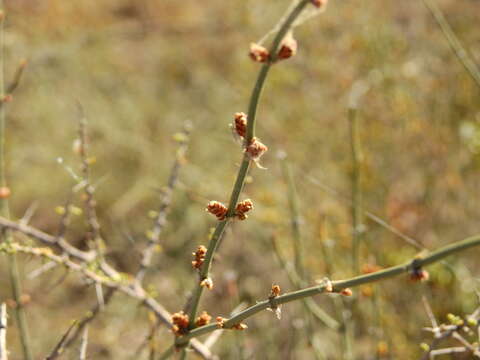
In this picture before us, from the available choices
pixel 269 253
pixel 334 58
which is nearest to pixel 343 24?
pixel 334 58

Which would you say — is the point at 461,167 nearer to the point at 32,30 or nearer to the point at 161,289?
the point at 161,289

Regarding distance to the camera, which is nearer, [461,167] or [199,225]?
[461,167]

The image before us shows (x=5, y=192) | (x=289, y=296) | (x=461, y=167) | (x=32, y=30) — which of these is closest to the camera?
(x=289, y=296)

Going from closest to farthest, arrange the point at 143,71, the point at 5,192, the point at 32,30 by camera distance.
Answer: the point at 5,192 → the point at 32,30 → the point at 143,71

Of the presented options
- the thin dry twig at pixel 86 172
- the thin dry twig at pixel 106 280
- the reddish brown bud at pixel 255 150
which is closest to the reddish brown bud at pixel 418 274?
the reddish brown bud at pixel 255 150

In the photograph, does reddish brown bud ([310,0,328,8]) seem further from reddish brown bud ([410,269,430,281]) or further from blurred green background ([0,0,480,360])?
blurred green background ([0,0,480,360])

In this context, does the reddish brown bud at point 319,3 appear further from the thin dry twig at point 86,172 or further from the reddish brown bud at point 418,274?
the thin dry twig at point 86,172

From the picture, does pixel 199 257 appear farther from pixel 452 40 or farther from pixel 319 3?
pixel 452 40

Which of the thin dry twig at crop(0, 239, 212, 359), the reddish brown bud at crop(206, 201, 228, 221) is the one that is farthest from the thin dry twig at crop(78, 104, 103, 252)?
the reddish brown bud at crop(206, 201, 228, 221)
